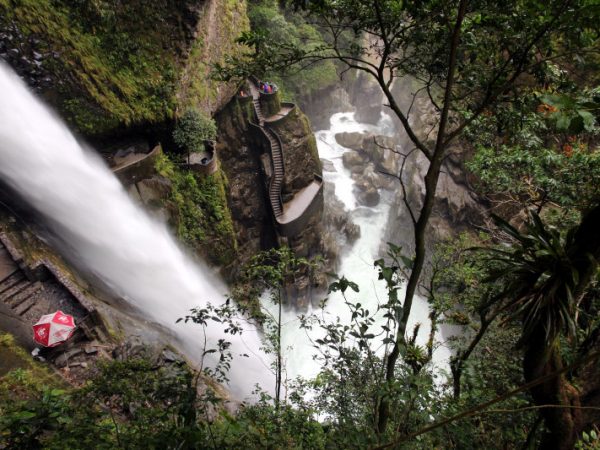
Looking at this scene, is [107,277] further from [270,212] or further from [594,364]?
[594,364]

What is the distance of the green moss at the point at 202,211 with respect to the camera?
1283cm

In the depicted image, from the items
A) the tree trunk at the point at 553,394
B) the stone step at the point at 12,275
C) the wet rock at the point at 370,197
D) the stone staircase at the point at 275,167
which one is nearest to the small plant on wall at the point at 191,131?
the stone staircase at the point at 275,167

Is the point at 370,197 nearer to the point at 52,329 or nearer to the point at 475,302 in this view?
the point at 475,302

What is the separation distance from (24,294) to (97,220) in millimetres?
3036

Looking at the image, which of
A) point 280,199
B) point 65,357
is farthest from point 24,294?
point 280,199

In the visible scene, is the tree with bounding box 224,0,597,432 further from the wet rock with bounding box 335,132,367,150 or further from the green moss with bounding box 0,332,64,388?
the wet rock with bounding box 335,132,367,150

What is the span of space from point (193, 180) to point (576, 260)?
1264 centimetres

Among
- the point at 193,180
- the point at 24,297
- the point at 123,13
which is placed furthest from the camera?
the point at 193,180

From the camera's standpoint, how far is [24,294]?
26.1ft

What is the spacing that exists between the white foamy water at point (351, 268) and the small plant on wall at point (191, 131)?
7420 millimetres

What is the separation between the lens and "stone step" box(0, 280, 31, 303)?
768 cm

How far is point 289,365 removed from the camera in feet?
51.5

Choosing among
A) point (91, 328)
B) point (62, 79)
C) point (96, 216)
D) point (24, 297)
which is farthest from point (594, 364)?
point (62, 79)

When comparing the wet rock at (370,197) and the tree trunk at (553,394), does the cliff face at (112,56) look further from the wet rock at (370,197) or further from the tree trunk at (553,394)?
the wet rock at (370,197)
